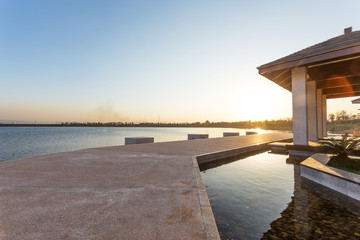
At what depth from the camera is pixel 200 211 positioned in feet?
9.91

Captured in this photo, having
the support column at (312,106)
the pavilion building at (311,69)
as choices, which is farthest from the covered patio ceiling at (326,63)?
the support column at (312,106)

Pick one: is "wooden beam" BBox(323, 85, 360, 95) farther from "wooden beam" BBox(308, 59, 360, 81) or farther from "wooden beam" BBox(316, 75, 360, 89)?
"wooden beam" BBox(308, 59, 360, 81)

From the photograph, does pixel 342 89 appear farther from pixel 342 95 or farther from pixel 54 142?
pixel 54 142

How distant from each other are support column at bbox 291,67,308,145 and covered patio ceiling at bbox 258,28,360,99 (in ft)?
2.04

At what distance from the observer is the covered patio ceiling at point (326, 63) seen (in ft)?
30.6

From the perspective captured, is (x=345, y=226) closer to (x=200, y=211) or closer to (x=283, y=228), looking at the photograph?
(x=283, y=228)

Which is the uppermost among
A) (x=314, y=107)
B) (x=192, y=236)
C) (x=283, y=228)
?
(x=314, y=107)

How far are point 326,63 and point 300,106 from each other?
2658 millimetres

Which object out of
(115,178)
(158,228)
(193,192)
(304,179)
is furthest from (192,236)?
(304,179)

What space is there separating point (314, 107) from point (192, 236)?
1729 cm

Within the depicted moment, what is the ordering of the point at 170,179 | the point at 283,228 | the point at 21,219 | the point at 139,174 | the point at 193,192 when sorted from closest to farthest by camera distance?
1. the point at 21,219
2. the point at 283,228
3. the point at 193,192
4. the point at 170,179
5. the point at 139,174

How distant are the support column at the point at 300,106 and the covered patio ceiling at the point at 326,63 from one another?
623 mm

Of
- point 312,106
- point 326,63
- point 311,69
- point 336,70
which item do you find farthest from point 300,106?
point 312,106

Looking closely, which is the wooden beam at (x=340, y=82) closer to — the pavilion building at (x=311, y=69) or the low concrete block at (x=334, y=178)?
the pavilion building at (x=311, y=69)
